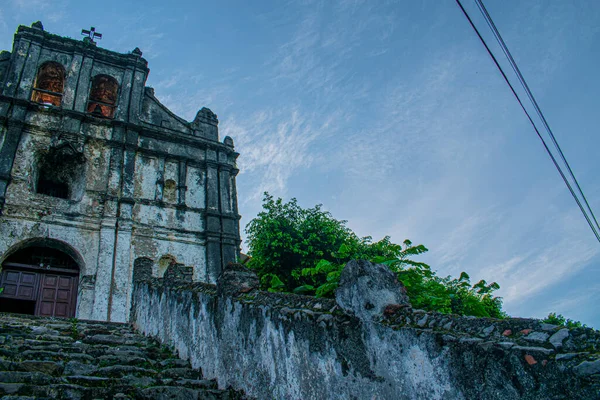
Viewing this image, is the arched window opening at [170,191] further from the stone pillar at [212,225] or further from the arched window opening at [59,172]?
the arched window opening at [59,172]

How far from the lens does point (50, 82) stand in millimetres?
16688

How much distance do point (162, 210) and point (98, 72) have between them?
652 centimetres

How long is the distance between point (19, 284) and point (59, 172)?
414cm

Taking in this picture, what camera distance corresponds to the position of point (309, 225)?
15312mm

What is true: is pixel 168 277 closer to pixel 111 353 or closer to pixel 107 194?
pixel 111 353

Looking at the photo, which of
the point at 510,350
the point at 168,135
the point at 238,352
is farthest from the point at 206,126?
the point at 510,350

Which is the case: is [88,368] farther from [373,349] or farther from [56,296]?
[56,296]

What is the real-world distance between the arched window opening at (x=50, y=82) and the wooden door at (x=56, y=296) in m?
7.01

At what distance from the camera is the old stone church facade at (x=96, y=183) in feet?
41.1

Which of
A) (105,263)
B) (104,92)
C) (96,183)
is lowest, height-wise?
(105,263)

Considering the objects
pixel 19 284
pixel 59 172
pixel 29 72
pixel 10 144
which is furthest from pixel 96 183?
pixel 29 72

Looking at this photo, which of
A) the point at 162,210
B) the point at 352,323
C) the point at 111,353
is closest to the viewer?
the point at 352,323

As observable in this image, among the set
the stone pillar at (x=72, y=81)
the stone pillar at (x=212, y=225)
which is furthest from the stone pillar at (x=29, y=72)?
the stone pillar at (x=212, y=225)

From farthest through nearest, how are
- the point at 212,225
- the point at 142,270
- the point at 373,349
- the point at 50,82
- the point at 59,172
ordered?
the point at 50,82, the point at 212,225, the point at 59,172, the point at 142,270, the point at 373,349
